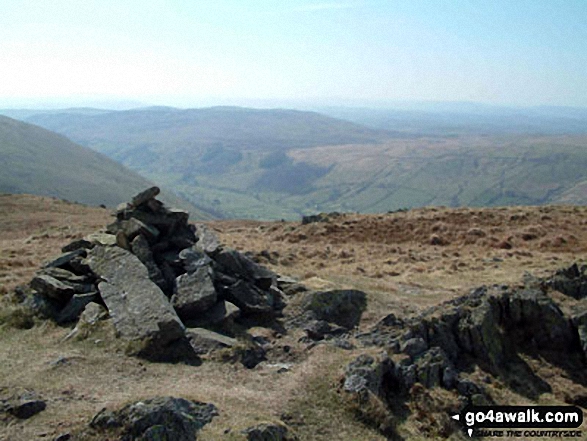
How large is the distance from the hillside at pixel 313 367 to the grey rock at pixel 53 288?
4.41ft

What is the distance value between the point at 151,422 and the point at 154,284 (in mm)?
8776

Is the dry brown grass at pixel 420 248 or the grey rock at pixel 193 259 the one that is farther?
the dry brown grass at pixel 420 248

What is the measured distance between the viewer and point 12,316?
1956 cm

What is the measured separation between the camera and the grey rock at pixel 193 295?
1938 centimetres

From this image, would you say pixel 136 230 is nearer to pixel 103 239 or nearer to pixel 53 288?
pixel 103 239

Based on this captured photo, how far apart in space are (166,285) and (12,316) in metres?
6.20

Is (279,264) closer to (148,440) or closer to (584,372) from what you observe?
(584,372)

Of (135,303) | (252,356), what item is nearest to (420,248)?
(252,356)

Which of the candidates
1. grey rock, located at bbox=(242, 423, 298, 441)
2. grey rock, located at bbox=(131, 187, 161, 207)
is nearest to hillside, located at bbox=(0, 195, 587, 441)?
grey rock, located at bbox=(242, 423, 298, 441)

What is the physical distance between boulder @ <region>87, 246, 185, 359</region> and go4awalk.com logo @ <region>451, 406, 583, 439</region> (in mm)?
10276

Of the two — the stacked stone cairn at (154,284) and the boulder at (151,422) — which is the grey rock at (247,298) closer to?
the stacked stone cairn at (154,284)

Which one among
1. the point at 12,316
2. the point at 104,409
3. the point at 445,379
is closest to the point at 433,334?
the point at 445,379

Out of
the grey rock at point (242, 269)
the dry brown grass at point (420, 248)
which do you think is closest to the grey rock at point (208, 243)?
the grey rock at point (242, 269)

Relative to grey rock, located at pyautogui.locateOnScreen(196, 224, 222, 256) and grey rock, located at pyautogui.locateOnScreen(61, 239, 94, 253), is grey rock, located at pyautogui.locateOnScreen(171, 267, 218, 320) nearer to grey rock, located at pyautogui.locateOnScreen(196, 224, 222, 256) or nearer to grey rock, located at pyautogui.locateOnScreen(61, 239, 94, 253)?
grey rock, located at pyautogui.locateOnScreen(196, 224, 222, 256)
